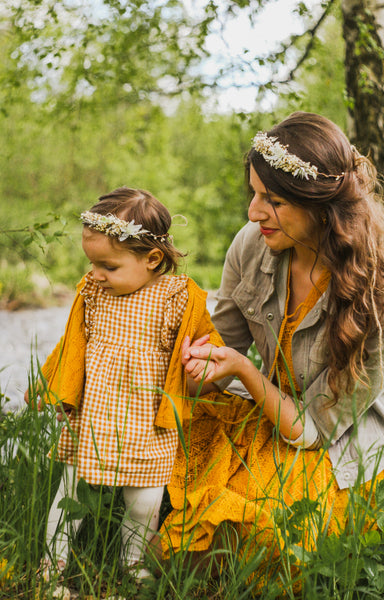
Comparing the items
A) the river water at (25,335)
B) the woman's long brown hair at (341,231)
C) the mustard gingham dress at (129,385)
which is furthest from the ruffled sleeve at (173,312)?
the river water at (25,335)

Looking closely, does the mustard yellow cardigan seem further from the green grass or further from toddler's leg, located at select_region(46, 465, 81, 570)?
toddler's leg, located at select_region(46, 465, 81, 570)

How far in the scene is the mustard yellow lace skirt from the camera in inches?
66.1

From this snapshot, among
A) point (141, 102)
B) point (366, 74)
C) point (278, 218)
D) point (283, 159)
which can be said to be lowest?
point (141, 102)

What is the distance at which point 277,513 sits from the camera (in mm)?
1631

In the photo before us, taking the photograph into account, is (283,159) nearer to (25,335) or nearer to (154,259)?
(154,259)

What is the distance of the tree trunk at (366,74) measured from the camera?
335 centimetres

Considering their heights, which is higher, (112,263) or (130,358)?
(112,263)

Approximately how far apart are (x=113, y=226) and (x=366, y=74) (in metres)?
2.12

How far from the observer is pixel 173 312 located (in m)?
1.91

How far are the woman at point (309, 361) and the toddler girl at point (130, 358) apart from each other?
11cm

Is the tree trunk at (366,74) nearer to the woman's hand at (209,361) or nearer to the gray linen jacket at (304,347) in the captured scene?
the gray linen jacket at (304,347)

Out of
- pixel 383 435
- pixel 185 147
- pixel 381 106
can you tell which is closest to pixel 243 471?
pixel 383 435

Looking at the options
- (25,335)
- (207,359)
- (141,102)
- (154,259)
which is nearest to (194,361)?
(207,359)

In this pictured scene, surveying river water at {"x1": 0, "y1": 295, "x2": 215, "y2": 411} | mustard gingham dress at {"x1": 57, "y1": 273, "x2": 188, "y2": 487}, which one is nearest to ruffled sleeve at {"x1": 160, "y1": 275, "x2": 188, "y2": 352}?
mustard gingham dress at {"x1": 57, "y1": 273, "x2": 188, "y2": 487}
